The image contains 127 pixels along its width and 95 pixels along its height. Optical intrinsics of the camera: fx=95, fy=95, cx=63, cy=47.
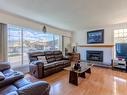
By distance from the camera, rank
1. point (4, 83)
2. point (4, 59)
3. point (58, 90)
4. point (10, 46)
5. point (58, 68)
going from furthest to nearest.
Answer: point (58, 68) < point (10, 46) < point (4, 59) < point (58, 90) < point (4, 83)

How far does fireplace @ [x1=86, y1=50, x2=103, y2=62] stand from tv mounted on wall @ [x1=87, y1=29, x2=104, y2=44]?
0.69m

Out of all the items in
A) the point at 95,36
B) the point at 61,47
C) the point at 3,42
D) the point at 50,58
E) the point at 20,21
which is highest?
the point at 20,21

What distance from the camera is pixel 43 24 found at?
5.15 metres

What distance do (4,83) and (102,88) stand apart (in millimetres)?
2551

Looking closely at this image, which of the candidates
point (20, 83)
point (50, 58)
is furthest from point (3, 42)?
point (20, 83)

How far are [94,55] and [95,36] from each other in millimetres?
1251

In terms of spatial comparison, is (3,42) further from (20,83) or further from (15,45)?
(20,83)

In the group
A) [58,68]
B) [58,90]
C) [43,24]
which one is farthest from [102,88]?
[43,24]

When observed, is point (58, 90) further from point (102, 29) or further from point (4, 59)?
point (102, 29)

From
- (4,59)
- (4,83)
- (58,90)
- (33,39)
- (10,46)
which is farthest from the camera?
(33,39)

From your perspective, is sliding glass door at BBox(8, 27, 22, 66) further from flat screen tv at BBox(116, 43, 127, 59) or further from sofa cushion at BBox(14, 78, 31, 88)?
flat screen tv at BBox(116, 43, 127, 59)

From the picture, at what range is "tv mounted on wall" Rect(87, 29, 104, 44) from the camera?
19.7 ft

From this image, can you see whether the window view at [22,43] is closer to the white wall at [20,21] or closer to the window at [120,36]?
the white wall at [20,21]

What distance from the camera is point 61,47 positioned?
22.5ft
